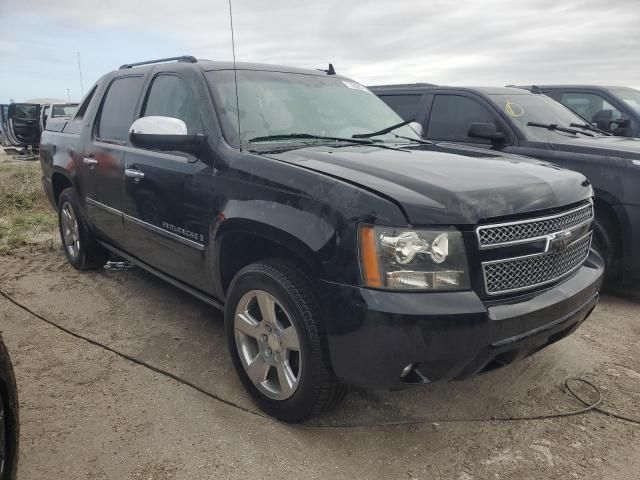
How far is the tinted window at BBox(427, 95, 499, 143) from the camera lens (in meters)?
5.70

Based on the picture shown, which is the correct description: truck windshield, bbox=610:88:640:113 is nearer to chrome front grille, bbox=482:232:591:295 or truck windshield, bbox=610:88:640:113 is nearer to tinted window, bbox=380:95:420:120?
tinted window, bbox=380:95:420:120

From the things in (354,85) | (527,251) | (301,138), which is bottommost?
(527,251)

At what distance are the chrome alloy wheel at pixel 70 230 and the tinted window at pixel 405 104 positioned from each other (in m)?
3.75

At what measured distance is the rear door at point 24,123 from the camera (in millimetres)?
19688

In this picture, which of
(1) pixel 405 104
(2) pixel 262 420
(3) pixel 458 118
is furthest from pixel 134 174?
(1) pixel 405 104

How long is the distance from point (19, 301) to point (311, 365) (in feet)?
10.3

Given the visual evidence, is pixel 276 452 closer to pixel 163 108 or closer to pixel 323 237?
pixel 323 237

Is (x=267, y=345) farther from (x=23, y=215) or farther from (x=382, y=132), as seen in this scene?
(x=23, y=215)

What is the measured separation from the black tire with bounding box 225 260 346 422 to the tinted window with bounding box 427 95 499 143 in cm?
374

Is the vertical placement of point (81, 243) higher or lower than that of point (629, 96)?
lower

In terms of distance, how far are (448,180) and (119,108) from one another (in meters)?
2.99

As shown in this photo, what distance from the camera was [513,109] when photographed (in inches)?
220

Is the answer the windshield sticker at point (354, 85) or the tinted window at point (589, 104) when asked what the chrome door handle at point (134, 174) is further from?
the tinted window at point (589, 104)

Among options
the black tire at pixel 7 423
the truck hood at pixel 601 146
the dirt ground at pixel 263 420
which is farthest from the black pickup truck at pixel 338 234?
the truck hood at pixel 601 146
